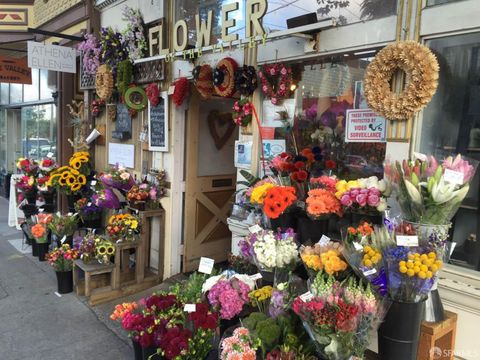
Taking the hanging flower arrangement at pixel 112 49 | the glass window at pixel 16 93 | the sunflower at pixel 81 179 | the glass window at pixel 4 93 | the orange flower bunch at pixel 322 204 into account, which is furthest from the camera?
the glass window at pixel 4 93

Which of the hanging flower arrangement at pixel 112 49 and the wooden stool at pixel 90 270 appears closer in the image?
the wooden stool at pixel 90 270

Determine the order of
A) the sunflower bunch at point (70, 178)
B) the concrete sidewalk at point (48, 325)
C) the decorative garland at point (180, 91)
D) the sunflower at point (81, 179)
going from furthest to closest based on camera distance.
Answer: the sunflower at point (81, 179)
the sunflower bunch at point (70, 178)
the decorative garland at point (180, 91)
the concrete sidewalk at point (48, 325)

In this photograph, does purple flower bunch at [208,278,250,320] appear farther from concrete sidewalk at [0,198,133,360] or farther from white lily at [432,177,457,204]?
white lily at [432,177,457,204]

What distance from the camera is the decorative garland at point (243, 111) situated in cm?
391

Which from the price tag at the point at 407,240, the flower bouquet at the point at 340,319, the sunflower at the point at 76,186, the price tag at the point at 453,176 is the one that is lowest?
the flower bouquet at the point at 340,319

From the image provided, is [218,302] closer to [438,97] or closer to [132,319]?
[132,319]

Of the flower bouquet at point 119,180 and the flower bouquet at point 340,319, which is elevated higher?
the flower bouquet at point 119,180

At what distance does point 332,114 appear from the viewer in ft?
11.0

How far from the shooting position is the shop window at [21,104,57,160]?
8.38 meters

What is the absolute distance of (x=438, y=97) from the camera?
8.96 feet

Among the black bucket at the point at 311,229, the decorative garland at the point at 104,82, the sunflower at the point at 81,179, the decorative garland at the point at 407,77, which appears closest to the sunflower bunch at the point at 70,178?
the sunflower at the point at 81,179

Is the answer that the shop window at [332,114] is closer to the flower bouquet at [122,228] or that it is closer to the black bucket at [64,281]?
the flower bouquet at [122,228]

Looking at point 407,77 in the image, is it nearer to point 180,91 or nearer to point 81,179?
point 180,91

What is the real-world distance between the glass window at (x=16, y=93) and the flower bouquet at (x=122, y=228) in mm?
7427
